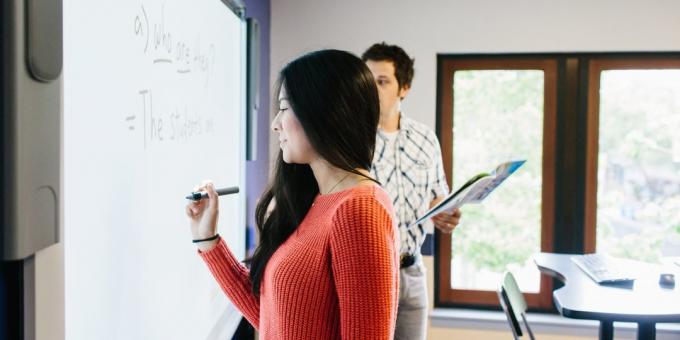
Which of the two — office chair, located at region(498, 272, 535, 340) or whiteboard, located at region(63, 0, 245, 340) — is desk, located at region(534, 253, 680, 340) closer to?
office chair, located at region(498, 272, 535, 340)

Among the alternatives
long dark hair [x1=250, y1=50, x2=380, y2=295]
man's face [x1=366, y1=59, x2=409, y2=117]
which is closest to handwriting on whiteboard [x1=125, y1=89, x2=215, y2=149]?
long dark hair [x1=250, y1=50, x2=380, y2=295]

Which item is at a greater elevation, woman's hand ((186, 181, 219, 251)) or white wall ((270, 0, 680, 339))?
white wall ((270, 0, 680, 339))

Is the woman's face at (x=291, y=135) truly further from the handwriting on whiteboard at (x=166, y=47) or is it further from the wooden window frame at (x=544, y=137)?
the wooden window frame at (x=544, y=137)

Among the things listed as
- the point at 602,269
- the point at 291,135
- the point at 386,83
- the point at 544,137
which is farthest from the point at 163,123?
the point at 544,137

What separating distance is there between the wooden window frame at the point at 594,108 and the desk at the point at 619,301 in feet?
2.81

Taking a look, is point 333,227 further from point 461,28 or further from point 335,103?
point 461,28

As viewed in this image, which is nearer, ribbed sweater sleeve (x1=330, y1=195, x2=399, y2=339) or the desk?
ribbed sweater sleeve (x1=330, y1=195, x2=399, y2=339)

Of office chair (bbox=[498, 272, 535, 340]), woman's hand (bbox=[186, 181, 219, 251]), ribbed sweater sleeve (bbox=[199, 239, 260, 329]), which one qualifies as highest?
woman's hand (bbox=[186, 181, 219, 251])

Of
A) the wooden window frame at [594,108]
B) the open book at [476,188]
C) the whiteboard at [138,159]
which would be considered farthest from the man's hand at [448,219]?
the wooden window frame at [594,108]

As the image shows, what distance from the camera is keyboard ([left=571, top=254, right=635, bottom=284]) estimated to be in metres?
1.90

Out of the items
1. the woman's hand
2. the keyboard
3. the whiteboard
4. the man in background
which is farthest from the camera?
the keyboard

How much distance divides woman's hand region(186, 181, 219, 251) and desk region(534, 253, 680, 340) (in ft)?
3.76

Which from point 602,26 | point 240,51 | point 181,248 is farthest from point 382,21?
point 181,248

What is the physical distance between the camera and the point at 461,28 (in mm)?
2875
